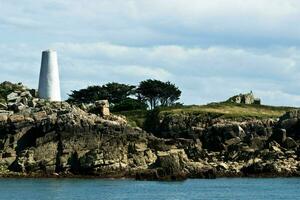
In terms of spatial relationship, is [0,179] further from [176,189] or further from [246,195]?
[246,195]

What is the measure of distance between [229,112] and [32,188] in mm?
43508

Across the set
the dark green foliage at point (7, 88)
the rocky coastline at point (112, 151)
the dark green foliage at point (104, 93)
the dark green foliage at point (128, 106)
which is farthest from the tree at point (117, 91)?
the rocky coastline at point (112, 151)

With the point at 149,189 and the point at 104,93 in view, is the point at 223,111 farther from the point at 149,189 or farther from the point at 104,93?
the point at 149,189

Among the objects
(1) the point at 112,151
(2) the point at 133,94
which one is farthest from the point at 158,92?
(1) the point at 112,151

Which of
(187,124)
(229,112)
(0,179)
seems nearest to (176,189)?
(0,179)

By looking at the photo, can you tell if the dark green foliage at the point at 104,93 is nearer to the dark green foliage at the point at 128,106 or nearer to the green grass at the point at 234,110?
the dark green foliage at the point at 128,106

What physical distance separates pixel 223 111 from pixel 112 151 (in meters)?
32.5

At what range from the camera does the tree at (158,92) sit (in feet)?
408

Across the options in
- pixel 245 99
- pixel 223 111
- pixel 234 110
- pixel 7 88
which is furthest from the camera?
pixel 245 99

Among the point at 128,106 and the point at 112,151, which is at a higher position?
the point at 128,106

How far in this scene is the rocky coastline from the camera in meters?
75.6

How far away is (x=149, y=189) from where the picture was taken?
218ft

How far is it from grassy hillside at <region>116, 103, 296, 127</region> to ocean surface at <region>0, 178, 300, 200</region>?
96.9 feet

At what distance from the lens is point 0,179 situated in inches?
2955
